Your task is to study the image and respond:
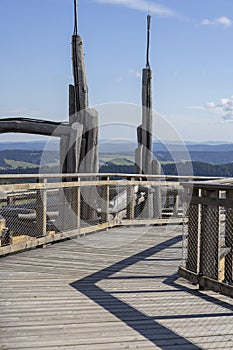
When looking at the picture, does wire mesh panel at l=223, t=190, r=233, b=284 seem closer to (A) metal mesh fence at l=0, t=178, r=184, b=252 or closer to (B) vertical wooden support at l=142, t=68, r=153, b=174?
(A) metal mesh fence at l=0, t=178, r=184, b=252

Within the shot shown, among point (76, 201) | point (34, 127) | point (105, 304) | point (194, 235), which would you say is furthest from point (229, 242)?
point (34, 127)

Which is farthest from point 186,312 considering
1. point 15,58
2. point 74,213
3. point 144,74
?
point 15,58

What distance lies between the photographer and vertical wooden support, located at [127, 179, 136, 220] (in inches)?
351

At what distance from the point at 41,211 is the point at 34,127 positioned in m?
1.60

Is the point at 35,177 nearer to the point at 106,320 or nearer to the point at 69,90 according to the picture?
the point at 69,90

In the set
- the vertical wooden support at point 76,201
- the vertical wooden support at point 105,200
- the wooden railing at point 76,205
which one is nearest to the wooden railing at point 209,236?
the wooden railing at point 76,205

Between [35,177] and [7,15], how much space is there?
6426 millimetres

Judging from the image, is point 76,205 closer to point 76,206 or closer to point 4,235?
point 76,206

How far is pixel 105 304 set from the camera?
4.36 meters

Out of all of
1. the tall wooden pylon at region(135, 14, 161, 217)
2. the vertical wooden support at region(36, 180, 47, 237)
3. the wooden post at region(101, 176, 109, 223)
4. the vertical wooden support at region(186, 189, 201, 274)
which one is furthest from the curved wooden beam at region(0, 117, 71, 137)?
the vertical wooden support at region(186, 189, 201, 274)

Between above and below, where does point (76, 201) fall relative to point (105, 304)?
above

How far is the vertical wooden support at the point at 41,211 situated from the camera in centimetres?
675

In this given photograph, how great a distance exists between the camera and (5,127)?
25.4ft

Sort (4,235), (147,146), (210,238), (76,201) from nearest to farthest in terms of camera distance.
Answer: (210,238), (4,235), (76,201), (147,146)
